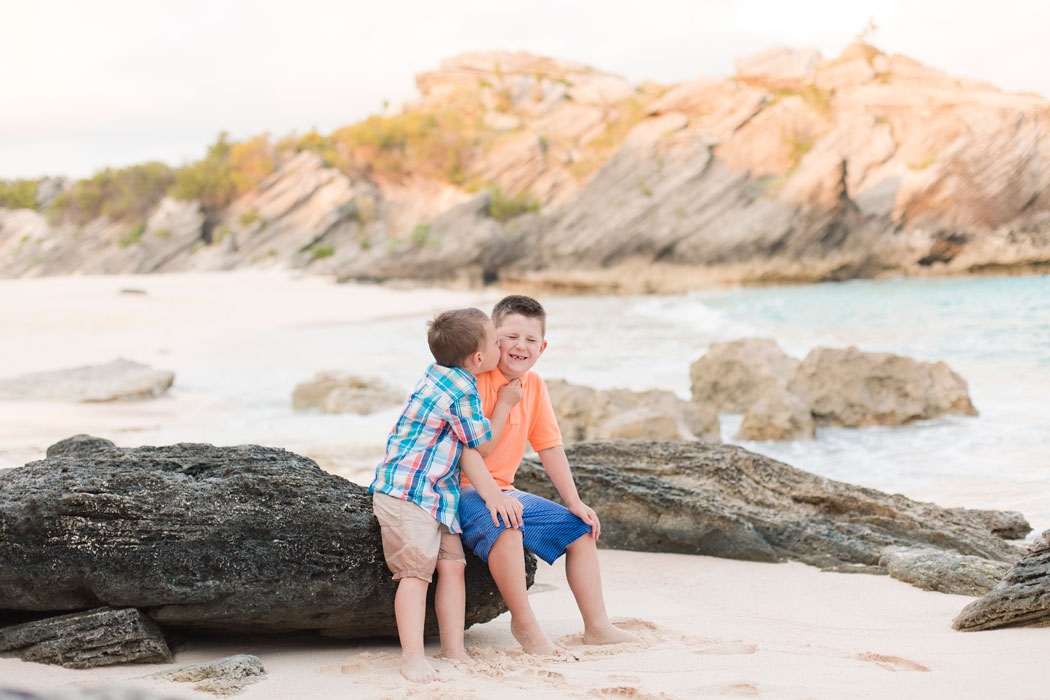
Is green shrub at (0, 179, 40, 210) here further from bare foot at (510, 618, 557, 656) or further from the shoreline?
bare foot at (510, 618, 557, 656)

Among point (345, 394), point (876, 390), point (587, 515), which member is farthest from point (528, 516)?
point (345, 394)

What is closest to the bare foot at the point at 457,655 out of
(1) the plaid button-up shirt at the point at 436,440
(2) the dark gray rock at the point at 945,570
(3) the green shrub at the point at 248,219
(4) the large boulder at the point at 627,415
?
(1) the plaid button-up shirt at the point at 436,440

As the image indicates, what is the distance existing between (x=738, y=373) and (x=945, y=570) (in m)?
5.73

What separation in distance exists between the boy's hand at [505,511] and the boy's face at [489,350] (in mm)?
505

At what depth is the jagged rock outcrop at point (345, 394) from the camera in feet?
33.0

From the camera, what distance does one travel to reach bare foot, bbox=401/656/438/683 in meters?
2.74

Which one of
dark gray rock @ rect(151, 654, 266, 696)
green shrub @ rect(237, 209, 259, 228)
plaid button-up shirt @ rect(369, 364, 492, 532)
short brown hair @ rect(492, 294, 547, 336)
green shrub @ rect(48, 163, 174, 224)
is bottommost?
dark gray rock @ rect(151, 654, 266, 696)

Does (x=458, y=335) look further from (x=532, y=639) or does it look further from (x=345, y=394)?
(x=345, y=394)

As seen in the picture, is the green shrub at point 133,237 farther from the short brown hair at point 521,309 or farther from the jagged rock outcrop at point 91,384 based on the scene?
the short brown hair at point 521,309

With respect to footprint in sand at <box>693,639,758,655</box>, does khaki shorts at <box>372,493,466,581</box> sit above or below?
above

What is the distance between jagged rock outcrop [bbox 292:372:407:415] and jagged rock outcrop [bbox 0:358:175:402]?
80.8 inches

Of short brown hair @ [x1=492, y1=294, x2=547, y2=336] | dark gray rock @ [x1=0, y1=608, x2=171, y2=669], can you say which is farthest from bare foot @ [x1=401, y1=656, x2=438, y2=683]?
short brown hair @ [x1=492, y1=294, x2=547, y2=336]

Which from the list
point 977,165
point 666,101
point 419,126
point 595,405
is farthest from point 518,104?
point 595,405

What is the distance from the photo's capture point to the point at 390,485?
3221 mm
